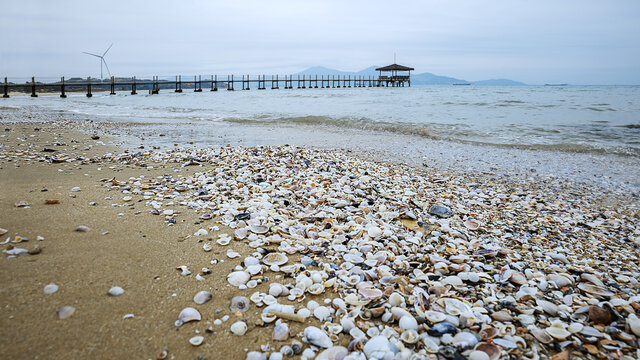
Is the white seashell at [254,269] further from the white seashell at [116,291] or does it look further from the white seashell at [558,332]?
the white seashell at [558,332]

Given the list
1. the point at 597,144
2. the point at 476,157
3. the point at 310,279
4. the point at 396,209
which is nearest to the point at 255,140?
the point at 476,157

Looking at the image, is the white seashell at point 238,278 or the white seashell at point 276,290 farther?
the white seashell at point 238,278

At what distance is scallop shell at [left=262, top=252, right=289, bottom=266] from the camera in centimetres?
254

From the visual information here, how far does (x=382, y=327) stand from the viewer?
1933 millimetres

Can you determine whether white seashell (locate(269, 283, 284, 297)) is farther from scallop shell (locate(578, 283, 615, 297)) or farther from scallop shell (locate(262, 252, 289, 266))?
scallop shell (locate(578, 283, 615, 297))

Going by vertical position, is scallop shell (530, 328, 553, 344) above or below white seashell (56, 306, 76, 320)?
below

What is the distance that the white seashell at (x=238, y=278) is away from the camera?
7.47ft

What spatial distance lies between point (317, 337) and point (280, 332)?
20cm

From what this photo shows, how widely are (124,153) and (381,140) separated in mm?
6194

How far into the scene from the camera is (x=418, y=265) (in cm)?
263

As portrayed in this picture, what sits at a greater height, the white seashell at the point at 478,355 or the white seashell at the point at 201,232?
the white seashell at the point at 201,232

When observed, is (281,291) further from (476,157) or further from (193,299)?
(476,157)

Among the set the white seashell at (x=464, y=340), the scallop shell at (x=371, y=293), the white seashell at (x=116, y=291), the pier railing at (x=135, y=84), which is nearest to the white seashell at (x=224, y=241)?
the white seashell at (x=116, y=291)

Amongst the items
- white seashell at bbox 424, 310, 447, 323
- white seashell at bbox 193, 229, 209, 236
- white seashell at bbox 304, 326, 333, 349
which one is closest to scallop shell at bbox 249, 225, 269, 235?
white seashell at bbox 193, 229, 209, 236
